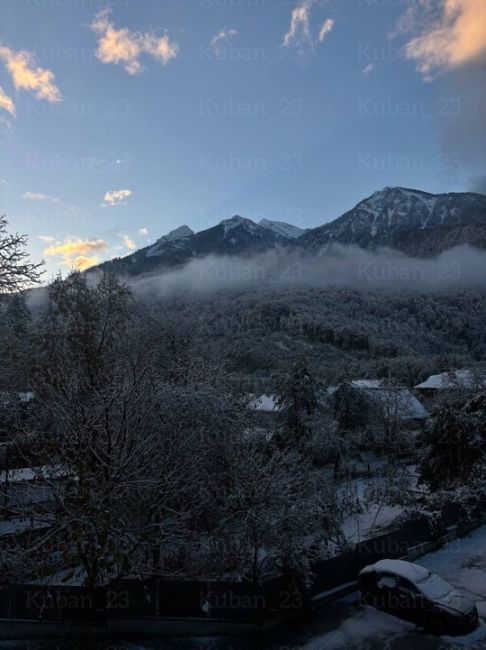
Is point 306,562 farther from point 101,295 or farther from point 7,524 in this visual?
point 7,524

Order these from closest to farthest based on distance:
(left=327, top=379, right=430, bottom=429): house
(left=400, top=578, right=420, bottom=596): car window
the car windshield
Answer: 1. the car windshield
2. (left=400, top=578, right=420, bottom=596): car window
3. (left=327, top=379, right=430, bottom=429): house

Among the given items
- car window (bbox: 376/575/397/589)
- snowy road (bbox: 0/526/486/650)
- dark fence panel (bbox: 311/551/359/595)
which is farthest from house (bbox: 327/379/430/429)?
car window (bbox: 376/575/397/589)

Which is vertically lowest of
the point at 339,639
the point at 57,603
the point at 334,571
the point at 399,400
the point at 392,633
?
the point at 399,400

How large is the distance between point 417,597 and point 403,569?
997 mm

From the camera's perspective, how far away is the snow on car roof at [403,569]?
13641 mm

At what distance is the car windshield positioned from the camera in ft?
42.4

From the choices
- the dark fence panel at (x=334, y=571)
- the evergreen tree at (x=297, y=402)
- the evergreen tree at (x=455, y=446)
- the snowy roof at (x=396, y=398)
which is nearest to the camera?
the dark fence panel at (x=334, y=571)

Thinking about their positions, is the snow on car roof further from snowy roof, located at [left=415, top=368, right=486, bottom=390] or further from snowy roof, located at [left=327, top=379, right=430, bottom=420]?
snowy roof, located at [left=415, top=368, right=486, bottom=390]

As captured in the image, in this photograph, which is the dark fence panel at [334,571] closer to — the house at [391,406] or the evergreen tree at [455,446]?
the evergreen tree at [455,446]

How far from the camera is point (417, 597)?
13.0 metres

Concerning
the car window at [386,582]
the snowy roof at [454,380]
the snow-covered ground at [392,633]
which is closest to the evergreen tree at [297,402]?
the snowy roof at [454,380]

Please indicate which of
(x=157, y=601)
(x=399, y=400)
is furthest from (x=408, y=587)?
(x=399, y=400)

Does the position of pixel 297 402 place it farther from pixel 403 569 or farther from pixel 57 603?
pixel 57 603

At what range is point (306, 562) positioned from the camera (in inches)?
536
